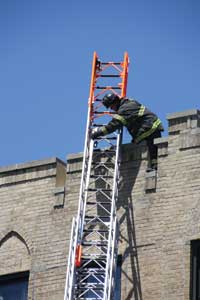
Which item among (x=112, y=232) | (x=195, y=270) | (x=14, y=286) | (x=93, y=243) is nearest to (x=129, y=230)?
(x=112, y=232)

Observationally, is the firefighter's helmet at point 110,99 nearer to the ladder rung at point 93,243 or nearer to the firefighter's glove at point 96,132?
the firefighter's glove at point 96,132

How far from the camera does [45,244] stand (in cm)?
3291

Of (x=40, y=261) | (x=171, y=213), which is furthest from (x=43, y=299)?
(x=171, y=213)

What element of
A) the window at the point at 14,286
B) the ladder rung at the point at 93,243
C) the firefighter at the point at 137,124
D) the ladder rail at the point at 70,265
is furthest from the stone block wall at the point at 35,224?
the firefighter at the point at 137,124

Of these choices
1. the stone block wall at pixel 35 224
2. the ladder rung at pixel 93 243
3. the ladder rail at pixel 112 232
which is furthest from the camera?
the stone block wall at pixel 35 224

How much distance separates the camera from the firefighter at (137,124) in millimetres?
32656

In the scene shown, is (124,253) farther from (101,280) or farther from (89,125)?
(89,125)

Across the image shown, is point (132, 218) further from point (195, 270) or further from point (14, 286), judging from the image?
point (14, 286)

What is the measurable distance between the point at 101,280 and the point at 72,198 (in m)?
2.30

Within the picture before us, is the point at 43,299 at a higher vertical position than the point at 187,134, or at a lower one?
A: lower

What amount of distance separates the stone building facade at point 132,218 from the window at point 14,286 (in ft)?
0.29

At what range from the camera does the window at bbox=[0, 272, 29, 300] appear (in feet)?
108

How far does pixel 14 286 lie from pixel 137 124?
4.00 m

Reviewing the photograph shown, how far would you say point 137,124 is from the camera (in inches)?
1294
